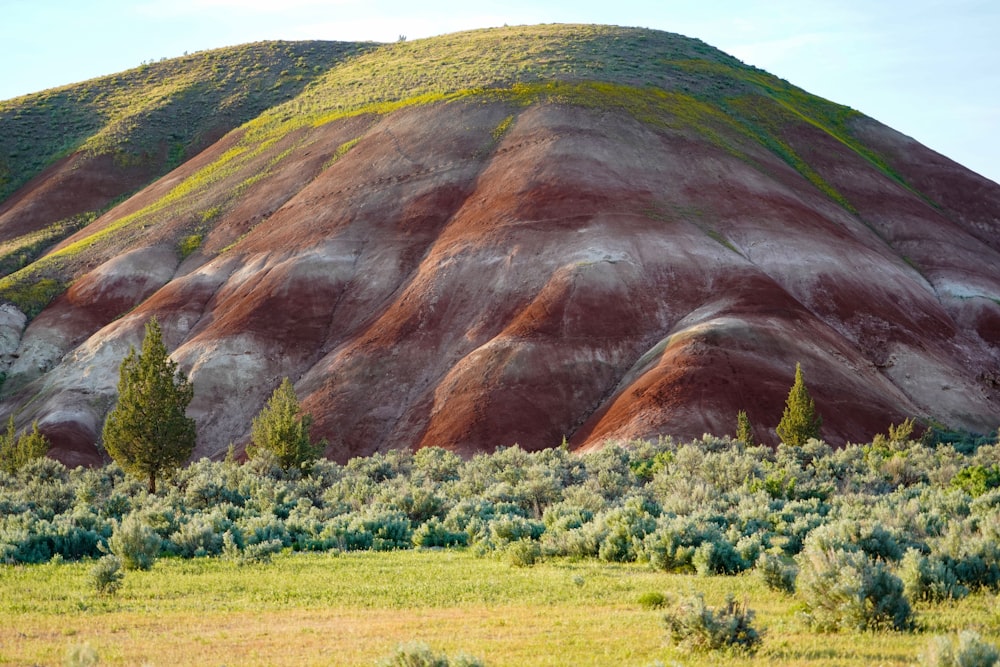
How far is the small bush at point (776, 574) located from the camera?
515 inches

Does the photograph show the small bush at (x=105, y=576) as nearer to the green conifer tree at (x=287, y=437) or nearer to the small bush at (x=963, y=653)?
the small bush at (x=963, y=653)

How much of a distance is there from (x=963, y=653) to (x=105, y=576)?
35.8 feet

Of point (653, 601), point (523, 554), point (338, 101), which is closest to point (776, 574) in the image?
point (653, 601)

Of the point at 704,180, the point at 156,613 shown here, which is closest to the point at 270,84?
the point at 704,180

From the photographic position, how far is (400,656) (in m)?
8.59

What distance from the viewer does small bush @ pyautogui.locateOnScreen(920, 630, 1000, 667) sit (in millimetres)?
8031

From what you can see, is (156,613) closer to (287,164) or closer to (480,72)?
(287,164)

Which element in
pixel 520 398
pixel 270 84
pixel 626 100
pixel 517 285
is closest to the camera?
pixel 520 398

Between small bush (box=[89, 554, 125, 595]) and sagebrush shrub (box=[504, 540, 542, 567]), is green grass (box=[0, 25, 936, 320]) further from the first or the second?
small bush (box=[89, 554, 125, 595])

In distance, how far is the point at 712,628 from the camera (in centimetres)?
990

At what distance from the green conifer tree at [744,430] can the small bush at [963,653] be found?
30988 mm

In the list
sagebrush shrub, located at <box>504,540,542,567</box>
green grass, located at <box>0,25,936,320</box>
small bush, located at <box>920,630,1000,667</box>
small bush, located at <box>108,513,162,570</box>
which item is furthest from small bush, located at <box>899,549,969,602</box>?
green grass, located at <box>0,25,936,320</box>

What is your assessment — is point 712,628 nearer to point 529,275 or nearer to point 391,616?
point 391,616

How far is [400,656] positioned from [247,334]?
53.2m
